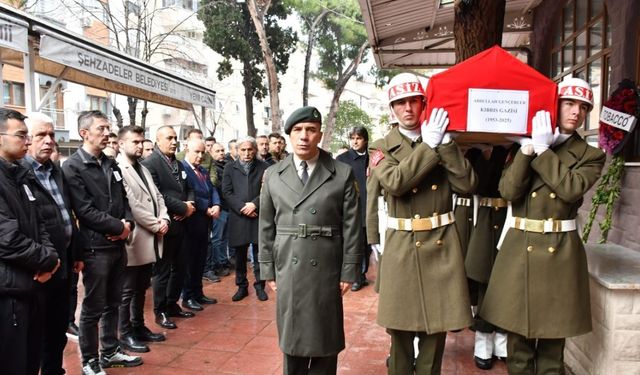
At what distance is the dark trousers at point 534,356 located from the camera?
114 inches

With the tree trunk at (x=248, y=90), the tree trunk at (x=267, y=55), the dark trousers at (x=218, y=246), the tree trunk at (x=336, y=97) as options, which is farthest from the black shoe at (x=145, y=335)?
the tree trunk at (x=336, y=97)

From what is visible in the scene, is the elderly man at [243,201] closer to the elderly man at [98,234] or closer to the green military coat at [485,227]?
the elderly man at [98,234]

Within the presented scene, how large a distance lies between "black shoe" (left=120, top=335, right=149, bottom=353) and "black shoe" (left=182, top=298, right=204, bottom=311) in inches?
42.4

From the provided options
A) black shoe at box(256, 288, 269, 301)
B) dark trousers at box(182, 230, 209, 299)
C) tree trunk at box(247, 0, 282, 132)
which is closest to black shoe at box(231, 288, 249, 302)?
black shoe at box(256, 288, 269, 301)

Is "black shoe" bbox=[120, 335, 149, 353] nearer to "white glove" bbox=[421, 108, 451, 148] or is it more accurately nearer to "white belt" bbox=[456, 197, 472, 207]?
"white belt" bbox=[456, 197, 472, 207]

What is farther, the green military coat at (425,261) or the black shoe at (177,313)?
the black shoe at (177,313)

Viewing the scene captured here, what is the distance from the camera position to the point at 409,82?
8.87 ft

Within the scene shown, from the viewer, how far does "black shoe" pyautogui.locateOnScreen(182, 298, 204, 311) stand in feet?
17.3

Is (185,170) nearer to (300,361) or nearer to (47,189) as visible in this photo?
(47,189)

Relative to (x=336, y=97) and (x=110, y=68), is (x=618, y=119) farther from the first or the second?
(x=336, y=97)

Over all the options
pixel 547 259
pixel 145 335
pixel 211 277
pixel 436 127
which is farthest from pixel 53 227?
pixel 211 277

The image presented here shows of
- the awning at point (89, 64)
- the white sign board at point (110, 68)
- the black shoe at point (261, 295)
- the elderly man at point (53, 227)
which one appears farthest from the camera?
the black shoe at point (261, 295)

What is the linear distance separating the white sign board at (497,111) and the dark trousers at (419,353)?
3.85ft

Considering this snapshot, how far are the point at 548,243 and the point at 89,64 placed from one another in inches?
185
